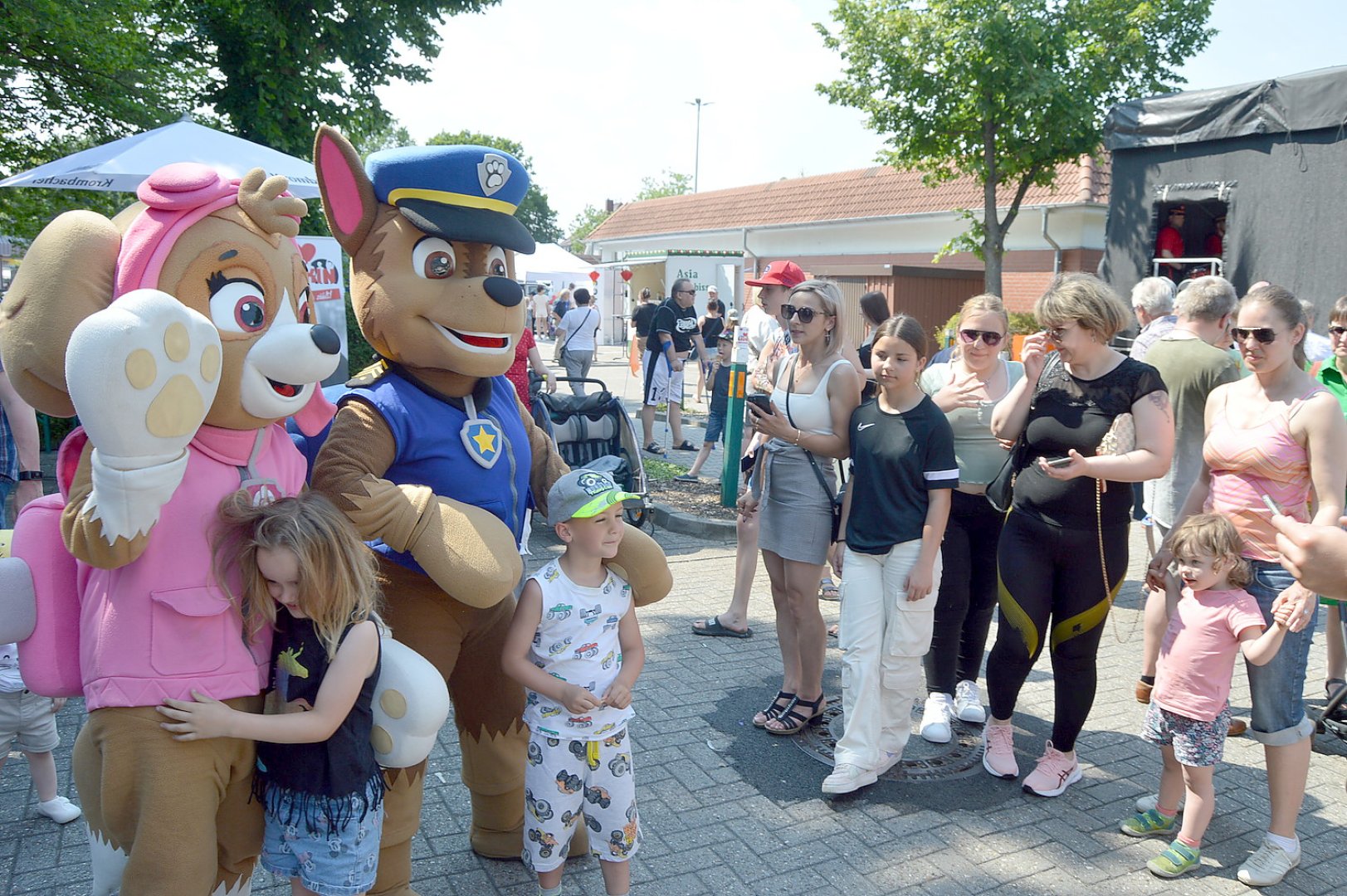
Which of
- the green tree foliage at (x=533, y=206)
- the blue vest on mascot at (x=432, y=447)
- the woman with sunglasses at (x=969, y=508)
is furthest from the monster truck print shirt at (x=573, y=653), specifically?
the green tree foliage at (x=533, y=206)

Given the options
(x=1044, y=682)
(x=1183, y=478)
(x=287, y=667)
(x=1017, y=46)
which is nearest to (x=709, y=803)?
(x=287, y=667)

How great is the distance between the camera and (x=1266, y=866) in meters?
3.29

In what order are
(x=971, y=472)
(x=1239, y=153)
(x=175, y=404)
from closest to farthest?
(x=175, y=404) < (x=971, y=472) < (x=1239, y=153)

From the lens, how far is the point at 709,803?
12.4 ft

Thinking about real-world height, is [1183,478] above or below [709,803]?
above

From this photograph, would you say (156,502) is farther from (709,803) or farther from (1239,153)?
(1239,153)

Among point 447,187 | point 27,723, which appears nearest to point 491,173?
point 447,187

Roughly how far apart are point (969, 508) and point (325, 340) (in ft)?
9.56

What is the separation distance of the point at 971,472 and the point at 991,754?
1195mm

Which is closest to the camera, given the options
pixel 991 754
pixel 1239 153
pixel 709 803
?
pixel 709 803

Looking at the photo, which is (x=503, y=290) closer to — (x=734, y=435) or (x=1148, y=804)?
(x=1148, y=804)

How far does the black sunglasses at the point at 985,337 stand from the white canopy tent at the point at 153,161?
187 inches

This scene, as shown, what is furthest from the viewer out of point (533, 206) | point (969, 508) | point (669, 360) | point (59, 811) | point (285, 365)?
point (533, 206)

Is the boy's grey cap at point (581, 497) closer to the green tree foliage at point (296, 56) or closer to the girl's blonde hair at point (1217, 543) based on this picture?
the girl's blonde hair at point (1217, 543)
